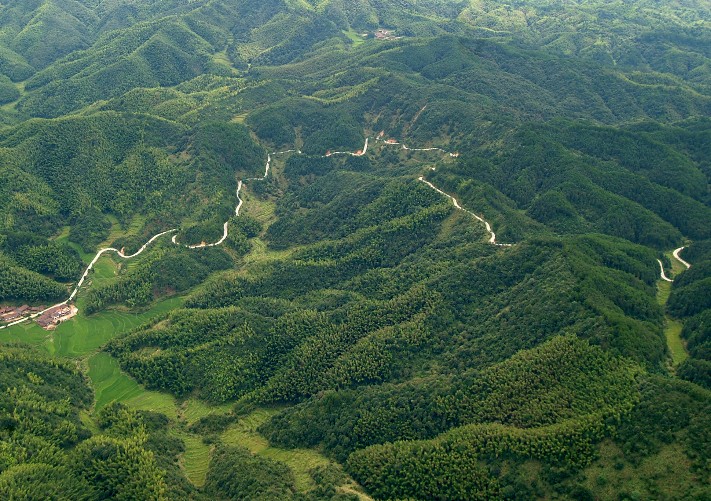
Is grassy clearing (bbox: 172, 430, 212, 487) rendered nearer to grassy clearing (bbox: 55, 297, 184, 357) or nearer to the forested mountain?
the forested mountain

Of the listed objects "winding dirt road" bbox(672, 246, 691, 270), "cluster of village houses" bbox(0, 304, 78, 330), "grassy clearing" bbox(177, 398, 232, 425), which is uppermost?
"winding dirt road" bbox(672, 246, 691, 270)

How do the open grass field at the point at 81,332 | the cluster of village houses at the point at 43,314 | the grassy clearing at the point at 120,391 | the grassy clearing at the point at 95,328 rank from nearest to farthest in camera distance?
the grassy clearing at the point at 120,391
the open grass field at the point at 81,332
the grassy clearing at the point at 95,328
the cluster of village houses at the point at 43,314

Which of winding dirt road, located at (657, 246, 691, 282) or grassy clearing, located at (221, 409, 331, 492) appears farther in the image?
winding dirt road, located at (657, 246, 691, 282)

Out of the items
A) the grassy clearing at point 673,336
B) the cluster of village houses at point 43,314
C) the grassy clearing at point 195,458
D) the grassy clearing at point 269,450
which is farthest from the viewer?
the cluster of village houses at point 43,314

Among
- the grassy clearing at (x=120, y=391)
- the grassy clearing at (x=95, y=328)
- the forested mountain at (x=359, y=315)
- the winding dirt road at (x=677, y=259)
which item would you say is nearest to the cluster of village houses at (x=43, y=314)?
the forested mountain at (x=359, y=315)

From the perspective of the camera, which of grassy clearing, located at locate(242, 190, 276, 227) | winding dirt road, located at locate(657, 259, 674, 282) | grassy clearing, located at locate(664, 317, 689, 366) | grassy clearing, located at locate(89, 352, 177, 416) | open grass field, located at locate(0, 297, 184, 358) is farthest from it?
grassy clearing, located at locate(242, 190, 276, 227)

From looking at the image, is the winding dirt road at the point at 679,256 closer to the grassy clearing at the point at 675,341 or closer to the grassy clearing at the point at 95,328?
the grassy clearing at the point at 675,341

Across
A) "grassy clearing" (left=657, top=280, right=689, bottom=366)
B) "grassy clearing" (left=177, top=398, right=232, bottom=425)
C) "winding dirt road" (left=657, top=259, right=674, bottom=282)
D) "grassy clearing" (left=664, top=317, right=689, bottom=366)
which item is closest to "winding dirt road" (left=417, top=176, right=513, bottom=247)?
"grassy clearing" (left=657, top=280, right=689, bottom=366)

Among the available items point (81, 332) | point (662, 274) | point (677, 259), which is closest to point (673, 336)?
point (662, 274)

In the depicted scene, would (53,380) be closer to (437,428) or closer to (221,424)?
(221,424)

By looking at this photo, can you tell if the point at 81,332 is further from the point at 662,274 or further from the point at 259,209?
the point at 662,274
